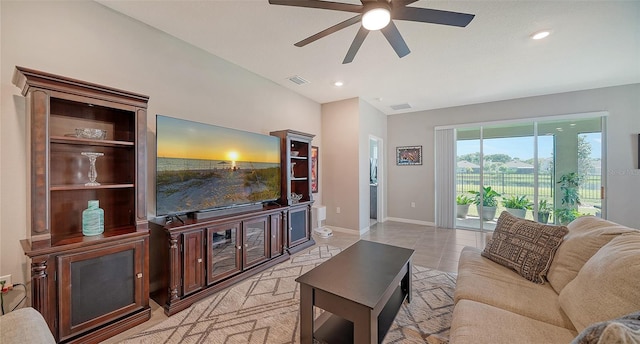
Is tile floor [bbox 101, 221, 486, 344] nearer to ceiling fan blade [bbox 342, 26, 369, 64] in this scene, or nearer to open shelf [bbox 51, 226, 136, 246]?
open shelf [bbox 51, 226, 136, 246]

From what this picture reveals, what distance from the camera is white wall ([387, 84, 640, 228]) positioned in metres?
3.80

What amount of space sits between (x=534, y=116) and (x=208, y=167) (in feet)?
18.9

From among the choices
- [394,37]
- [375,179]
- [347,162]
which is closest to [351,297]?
[394,37]

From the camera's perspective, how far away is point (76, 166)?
1.89 metres

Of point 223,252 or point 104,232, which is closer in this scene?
point 104,232

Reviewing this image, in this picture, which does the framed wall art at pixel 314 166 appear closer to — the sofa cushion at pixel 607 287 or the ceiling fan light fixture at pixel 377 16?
the ceiling fan light fixture at pixel 377 16

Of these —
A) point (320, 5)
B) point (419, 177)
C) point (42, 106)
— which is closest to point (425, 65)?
point (320, 5)

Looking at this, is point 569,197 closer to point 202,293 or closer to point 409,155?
point 409,155

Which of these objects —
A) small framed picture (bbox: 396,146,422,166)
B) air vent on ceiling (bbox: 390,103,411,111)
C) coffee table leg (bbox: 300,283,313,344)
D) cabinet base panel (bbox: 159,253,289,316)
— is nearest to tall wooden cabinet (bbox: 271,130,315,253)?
cabinet base panel (bbox: 159,253,289,316)

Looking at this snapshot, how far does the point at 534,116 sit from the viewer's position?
14.5ft

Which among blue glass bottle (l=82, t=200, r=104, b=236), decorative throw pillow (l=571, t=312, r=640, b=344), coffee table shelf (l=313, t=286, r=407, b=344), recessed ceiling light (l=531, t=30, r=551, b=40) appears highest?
recessed ceiling light (l=531, t=30, r=551, b=40)

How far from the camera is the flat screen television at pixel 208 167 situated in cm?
221

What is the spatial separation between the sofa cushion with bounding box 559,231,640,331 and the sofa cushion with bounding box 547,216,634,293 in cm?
13

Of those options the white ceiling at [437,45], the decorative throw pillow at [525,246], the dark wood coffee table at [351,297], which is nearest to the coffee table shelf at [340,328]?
the dark wood coffee table at [351,297]
